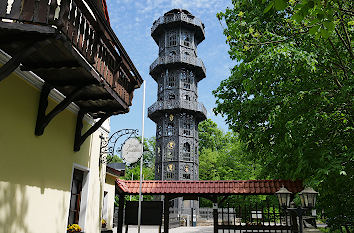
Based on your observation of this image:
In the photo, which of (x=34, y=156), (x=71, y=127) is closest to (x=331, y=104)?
(x=71, y=127)

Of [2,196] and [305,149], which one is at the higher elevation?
[305,149]

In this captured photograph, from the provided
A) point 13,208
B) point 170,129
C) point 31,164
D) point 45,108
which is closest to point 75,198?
point 31,164

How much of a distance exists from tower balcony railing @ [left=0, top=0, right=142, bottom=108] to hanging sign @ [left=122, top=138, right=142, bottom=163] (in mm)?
1799

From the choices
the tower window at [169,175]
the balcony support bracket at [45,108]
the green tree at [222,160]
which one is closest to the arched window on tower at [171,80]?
the green tree at [222,160]

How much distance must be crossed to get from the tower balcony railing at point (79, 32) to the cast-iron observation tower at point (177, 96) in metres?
26.2

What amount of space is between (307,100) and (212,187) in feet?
18.2

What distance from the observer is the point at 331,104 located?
8.88 metres

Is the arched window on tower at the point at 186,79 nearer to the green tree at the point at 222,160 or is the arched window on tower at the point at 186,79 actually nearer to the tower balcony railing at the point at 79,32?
the green tree at the point at 222,160

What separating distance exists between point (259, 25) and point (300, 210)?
7058 mm

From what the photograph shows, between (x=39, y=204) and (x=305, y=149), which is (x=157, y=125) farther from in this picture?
(x=39, y=204)

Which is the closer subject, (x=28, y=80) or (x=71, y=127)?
(x=28, y=80)

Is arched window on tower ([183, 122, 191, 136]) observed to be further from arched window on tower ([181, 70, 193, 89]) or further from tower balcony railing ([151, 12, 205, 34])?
tower balcony railing ([151, 12, 205, 34])

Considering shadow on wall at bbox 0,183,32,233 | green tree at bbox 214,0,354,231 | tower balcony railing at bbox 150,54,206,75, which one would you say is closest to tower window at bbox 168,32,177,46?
tower balcony railing at bbox 150,54,206,75

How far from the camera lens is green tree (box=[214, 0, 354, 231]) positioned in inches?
328
